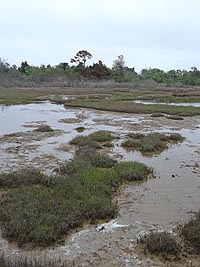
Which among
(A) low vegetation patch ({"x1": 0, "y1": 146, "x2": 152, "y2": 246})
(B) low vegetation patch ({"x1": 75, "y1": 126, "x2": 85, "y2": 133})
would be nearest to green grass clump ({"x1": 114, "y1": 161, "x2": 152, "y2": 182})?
(A) low vegetation patch ({"x1": 0, "y1": 146, "x2": 152, "y2": 246})

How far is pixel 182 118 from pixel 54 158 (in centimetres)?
1635

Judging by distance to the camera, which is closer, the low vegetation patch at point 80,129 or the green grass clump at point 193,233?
the green grass clump at point 193,233

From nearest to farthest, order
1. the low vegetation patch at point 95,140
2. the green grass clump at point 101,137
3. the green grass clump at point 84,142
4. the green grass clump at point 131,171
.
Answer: the green grass clump at point 131,171 < the green grass clump at point 84,142 < the low vegetation patch at point 95,140 < the green grass clump at point 101,137

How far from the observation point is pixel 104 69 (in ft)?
287

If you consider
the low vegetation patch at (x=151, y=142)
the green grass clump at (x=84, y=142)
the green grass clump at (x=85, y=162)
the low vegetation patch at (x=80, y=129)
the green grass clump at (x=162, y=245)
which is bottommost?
the low vegetation patch at (x=80, y=129)

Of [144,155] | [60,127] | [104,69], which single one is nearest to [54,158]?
[144,155]

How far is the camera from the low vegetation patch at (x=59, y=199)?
21.3ft

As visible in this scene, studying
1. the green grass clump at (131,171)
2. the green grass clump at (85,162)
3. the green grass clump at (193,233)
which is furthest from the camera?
the green grass clump at (85,162)

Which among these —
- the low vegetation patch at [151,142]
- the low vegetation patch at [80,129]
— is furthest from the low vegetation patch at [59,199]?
the low vegetation patch at [80,129]

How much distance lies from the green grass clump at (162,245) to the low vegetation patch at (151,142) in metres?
8.54

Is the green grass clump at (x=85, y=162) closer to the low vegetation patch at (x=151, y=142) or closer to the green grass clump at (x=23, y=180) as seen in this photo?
the green grass clump at (x=23, y=180)

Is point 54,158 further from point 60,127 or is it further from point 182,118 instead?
point 182,118

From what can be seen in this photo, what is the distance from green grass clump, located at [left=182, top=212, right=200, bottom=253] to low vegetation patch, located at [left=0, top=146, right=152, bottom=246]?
1.67m

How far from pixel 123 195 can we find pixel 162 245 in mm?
3014
